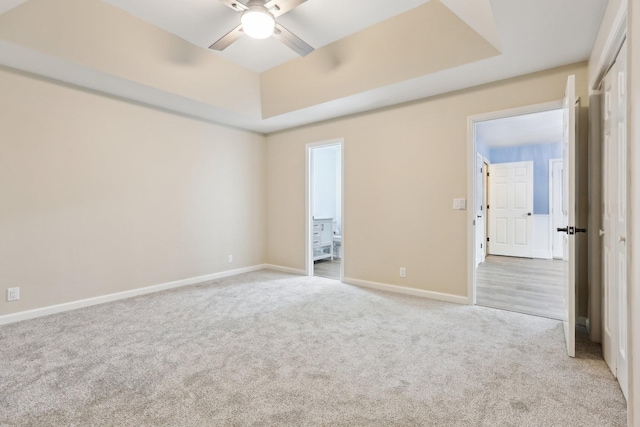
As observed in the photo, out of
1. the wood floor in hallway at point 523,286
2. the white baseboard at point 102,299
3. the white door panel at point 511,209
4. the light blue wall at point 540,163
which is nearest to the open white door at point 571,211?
the wood floor in hallway at point 523,286

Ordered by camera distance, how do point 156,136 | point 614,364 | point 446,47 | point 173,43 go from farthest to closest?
point 156,136
point 173,43
point 446,47
point 614,364

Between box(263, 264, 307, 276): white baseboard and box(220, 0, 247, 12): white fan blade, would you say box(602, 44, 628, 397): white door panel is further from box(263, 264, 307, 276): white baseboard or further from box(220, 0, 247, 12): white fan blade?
box(263, 264, 307, 276): white baseboard

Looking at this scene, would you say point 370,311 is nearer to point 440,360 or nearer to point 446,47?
point 440,360

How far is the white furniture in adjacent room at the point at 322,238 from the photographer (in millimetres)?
6156

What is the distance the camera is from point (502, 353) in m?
2.31

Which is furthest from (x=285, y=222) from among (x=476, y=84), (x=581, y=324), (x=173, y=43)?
(x=581, y=324)

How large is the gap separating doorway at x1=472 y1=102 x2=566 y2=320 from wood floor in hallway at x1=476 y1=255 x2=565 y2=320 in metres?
0.02

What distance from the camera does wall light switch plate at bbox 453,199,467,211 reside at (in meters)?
3.48

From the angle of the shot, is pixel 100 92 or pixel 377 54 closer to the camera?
pixel 377 54

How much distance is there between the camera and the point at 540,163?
680 centimetres

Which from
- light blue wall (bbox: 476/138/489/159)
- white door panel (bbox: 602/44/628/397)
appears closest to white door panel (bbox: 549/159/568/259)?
light blue wall (bbox: 476/138/489/159)

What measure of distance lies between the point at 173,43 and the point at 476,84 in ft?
10.9

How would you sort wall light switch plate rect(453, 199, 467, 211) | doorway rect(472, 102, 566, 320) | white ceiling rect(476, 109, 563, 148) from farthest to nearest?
doorway rect(472, 102, 566, 320) → white ceiling rect(476, 109, 563, 148) → wall light switch plate rect(453, 199, 467, 211)

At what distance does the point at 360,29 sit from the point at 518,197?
5813 mm
